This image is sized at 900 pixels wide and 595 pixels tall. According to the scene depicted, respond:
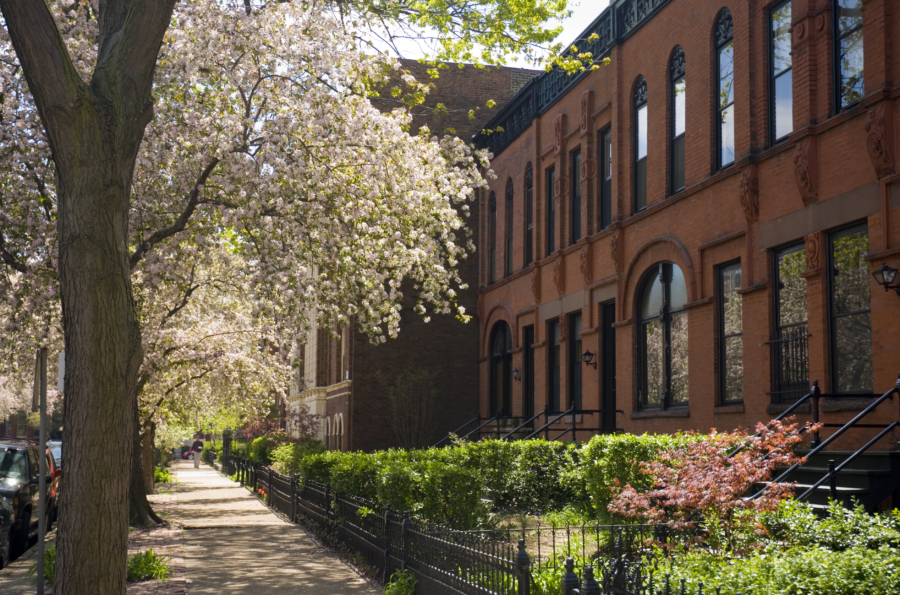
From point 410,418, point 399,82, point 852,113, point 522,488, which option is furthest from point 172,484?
point 852,113

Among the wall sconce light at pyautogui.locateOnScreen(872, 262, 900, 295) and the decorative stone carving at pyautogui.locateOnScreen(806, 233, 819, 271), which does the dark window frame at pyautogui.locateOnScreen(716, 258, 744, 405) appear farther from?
the wall sconce light at pyautogui.locateOnScreen(872, 262, 900, 295)

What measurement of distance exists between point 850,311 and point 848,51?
3709 mm

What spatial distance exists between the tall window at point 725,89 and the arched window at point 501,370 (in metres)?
12.4

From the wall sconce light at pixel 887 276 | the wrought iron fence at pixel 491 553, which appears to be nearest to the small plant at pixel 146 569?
the wrought iron fence at pixel 491 553

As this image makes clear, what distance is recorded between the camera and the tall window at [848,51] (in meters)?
13.9

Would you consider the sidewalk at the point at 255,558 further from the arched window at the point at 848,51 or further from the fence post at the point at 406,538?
the arched window at the point at 848,51

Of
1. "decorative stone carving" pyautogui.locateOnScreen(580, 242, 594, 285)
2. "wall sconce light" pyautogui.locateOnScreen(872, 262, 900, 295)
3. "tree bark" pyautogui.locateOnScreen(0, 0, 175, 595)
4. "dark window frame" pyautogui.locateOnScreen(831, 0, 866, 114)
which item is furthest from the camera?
"decorative stone carving" pyautogui.locateOnScreen(580, 242, 594, 285)

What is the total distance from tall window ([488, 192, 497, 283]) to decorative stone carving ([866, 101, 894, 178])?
698 inches

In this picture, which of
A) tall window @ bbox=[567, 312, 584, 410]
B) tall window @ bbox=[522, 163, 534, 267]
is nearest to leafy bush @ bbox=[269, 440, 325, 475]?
tall window @ bbox=[567, 312, 584, 410]

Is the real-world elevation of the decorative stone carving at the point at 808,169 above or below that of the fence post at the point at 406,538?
above

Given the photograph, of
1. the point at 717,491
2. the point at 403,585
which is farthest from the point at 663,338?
the point at 717,491

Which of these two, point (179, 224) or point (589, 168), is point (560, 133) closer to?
point (589, 168)

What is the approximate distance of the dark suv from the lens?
16.1 metres

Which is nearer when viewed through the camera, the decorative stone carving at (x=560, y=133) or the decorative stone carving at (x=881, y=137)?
the decorative stone carving at (x=881, y=137)
